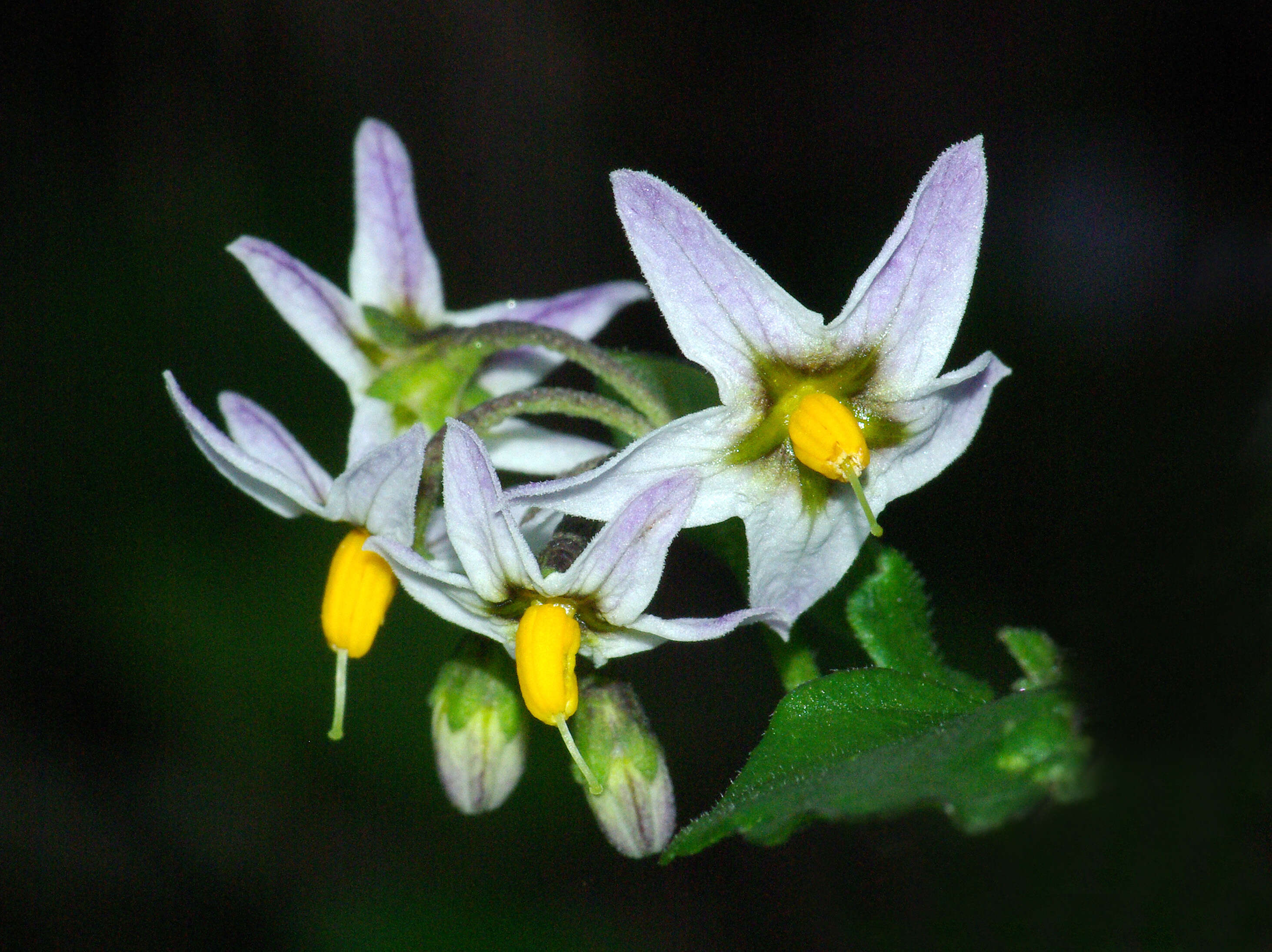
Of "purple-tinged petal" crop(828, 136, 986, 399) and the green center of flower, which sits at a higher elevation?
"purple-tinged petal" crop(828, 136, 986, 399)

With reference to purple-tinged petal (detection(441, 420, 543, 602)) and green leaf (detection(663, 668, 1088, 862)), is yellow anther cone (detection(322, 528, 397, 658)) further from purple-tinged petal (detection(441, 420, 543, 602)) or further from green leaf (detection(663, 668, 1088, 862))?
green leaf (detection(663, 668, 1088, 862))

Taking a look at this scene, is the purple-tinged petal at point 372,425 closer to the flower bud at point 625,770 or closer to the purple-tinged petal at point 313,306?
the purple-tinged petal at point 313,306

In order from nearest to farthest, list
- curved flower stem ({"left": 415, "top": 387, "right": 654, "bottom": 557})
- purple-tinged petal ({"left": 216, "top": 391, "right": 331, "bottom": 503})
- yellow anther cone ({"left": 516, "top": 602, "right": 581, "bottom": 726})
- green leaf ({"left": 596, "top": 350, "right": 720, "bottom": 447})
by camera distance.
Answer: yellow anther cone ({"left": 516, "top": 602, "right": 581, "bottom": 726}) < curved flower stem ({"left": 415, "top": 387, "right": 654, "bottom": 557}) < purple-tinged petal ({"left": 216, "top": 391, "right": 331, "bottom": 503}) < green leaf ({"left": 596, "top": 350, "right": 720, "bottom": 447})

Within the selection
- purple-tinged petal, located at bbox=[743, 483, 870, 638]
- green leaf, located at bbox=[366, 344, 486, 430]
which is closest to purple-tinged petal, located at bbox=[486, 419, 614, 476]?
green leaf, located at bbox=[366, 344, 486, 430]

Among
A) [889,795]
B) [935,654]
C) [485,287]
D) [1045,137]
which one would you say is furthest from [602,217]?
[889,795]

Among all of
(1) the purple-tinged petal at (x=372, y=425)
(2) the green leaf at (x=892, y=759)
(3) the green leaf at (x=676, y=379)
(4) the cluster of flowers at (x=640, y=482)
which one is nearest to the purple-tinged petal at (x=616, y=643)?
(4) the cluster of flowers at (x=640, y=482)

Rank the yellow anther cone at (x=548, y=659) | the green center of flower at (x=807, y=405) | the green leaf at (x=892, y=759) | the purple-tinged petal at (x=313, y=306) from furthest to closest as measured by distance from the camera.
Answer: the purple-tinged petal at (x=313, y=306)
the green center of flower at (x=807, y=405)
the yellow anther cone at (x=548, y=659)
the green leaf at (x=892, y=759)
